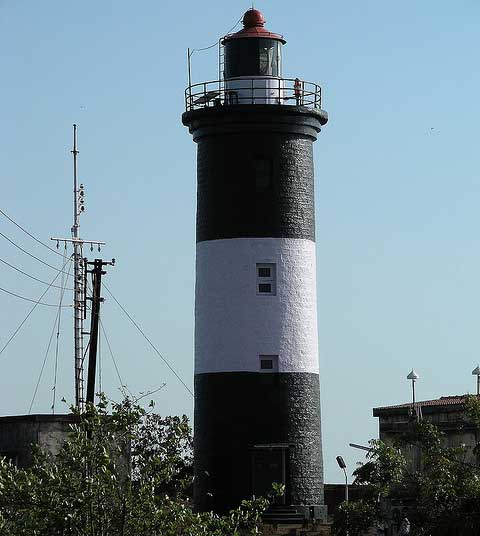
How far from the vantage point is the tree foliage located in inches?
1296

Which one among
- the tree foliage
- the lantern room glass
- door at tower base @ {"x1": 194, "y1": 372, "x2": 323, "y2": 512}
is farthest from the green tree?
the lantern room glass

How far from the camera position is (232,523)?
2603 cm

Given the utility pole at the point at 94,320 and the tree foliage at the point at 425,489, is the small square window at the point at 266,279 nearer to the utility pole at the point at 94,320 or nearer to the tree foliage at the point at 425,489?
the utility pole at the point at 94,320

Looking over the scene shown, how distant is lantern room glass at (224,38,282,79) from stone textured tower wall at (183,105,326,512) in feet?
4.25

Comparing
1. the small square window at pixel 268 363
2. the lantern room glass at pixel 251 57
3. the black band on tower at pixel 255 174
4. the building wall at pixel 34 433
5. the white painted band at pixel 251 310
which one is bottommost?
the building wall at pixel 34 433

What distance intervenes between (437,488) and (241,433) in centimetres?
1272

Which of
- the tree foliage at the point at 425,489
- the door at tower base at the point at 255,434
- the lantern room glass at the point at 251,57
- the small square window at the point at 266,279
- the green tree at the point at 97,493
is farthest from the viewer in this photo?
the lantern room glass at the point at 251,57

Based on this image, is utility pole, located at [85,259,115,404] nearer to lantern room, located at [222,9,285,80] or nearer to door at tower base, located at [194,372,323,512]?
door at tower base, located at [194,372,323,512]

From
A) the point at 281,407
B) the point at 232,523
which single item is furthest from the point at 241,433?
the point at 232,523

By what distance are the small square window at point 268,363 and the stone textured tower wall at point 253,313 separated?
6 centimetres

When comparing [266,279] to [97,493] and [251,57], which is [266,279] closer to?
[251,57]

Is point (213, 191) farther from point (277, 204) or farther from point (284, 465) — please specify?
point (284, 465)

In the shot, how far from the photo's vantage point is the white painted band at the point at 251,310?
1801 inches

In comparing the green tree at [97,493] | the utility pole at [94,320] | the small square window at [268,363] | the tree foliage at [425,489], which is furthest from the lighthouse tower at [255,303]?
the green tree at [97,493]
